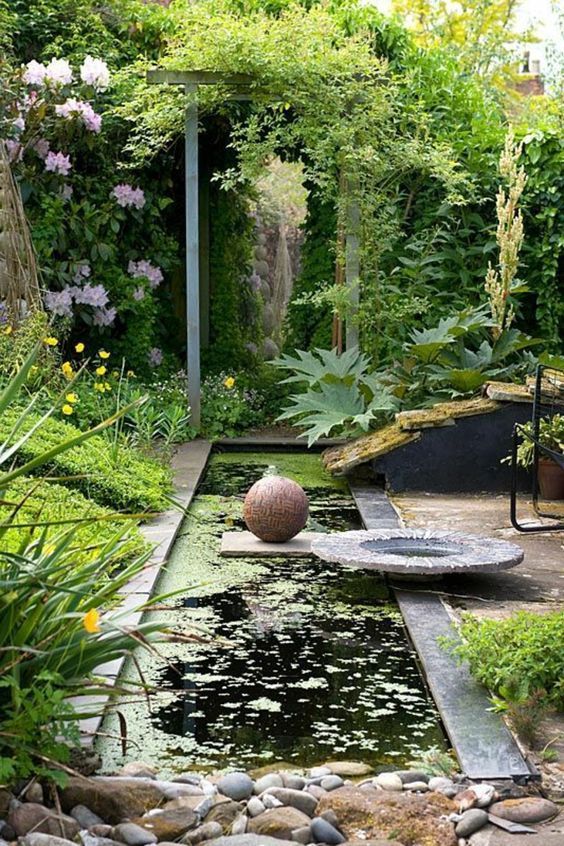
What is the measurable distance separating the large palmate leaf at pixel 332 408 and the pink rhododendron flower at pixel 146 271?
307cm

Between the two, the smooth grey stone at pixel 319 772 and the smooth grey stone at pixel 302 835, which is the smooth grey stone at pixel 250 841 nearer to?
the smooth grey stone at pixel 302 835

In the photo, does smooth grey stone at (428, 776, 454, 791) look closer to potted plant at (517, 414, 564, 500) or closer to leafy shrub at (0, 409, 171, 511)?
leafy shrub at (0, 409, 171, 511)

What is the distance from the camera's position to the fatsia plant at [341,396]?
28.9 feet

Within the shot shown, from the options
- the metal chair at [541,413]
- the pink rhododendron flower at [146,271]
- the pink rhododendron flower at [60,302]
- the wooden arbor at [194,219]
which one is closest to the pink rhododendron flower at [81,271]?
the pink rhododendron flower at [60,302]

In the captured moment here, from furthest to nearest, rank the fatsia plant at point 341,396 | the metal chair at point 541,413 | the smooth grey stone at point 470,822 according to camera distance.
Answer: the fatsia plant at point 341,396, the metal chair at point 541,413, the smooth grey stone at point 470,822

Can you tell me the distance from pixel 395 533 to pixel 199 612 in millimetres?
1253

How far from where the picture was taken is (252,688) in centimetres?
423

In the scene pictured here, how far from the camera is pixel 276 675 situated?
14.3 feet

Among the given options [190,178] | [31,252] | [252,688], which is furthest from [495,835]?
[190,178]

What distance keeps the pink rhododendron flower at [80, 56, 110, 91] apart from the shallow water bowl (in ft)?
20.7

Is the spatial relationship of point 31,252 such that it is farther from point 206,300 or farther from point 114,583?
point 114,583

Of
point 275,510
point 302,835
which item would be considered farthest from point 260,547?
point 302,835

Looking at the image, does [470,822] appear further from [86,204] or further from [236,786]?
[86,204]

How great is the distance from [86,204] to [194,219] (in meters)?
1.14
